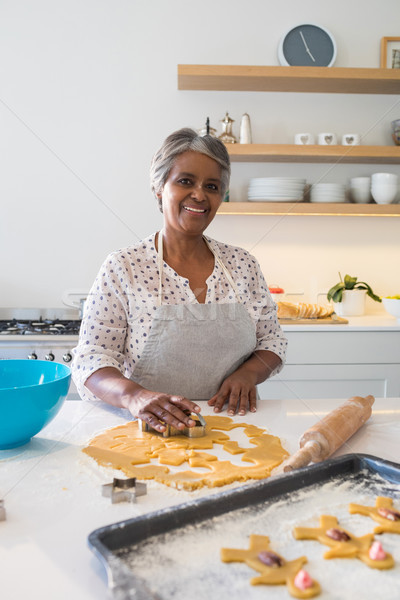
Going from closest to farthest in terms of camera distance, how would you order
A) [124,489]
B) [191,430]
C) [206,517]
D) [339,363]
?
[206,517]
[124,489]
[191,430]
[339,363]

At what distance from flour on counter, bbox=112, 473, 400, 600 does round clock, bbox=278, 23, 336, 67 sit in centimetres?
279

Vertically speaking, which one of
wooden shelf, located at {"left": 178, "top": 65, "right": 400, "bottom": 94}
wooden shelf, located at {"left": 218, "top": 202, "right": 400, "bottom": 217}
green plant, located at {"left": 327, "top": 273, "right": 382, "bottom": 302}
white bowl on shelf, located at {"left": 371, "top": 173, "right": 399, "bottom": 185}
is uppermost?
wooden shelf, located at {"left": 178, "top": 65, "right": 400, "bottom": 94}

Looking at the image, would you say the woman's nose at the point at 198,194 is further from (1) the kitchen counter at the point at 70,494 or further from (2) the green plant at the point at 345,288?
(2) the green plant at the point at 345,288

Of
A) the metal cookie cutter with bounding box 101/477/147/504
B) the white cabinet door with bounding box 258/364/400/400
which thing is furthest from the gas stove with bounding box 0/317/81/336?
the metal cookie cutter with bounding box 101/477/147/504

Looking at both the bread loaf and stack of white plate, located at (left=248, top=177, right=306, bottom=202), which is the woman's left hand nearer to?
the bread loaf

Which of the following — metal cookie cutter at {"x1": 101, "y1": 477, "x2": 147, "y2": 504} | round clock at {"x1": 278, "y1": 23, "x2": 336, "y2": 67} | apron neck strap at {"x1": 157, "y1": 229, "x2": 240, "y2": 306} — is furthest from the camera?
round clock at {"x1": 278, "y1": 23, "x2": 336, "y2": 67}

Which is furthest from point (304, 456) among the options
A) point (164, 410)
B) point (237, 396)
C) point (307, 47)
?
point (307, 47)

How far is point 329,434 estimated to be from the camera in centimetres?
106

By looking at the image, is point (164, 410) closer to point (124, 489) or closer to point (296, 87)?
point (124, 489)

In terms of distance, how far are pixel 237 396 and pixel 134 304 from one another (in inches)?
15.1

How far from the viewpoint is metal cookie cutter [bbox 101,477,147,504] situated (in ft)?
2.87

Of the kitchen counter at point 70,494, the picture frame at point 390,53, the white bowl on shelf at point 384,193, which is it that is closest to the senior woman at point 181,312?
the kitchen counter at point 70,494

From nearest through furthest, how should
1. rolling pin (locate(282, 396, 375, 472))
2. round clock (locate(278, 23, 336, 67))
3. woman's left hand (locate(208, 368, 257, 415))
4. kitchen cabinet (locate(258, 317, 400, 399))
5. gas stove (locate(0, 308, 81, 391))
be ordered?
rolling pin (locate(282, 396, 375, 472)) < woman's left hand (locate(208, 368, 257, 415)) < gas stove (locate(0, 308, 81, 391)) < kitchen cabinet (locate(258, 317, 400, 399)) < round clock (locate(278, 23, 336, 67))

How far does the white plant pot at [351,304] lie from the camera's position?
10.2 feet
